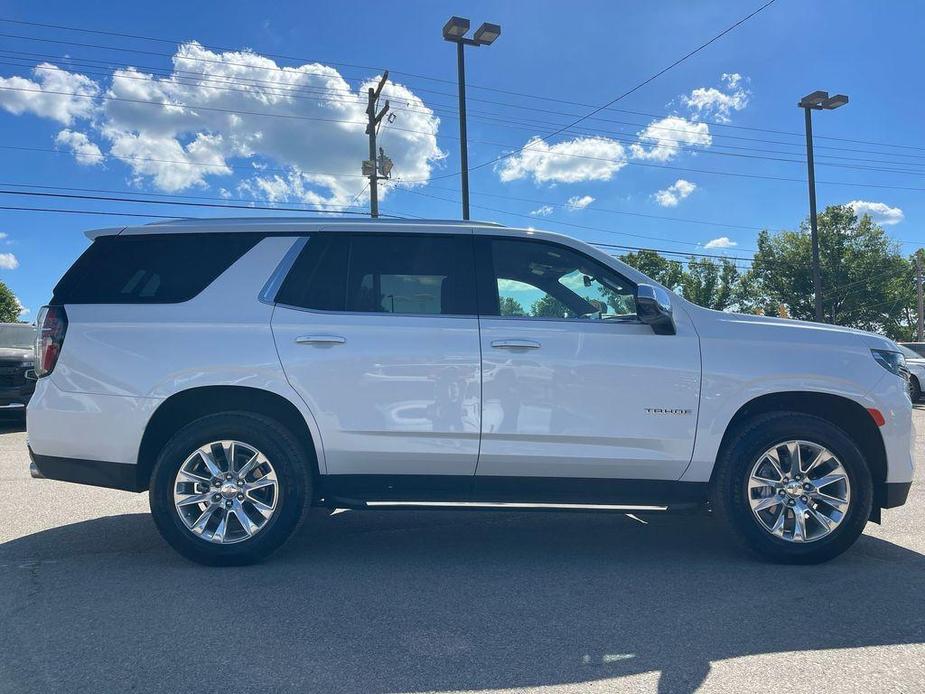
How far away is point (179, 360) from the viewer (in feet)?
13.8

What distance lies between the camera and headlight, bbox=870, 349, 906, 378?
439 cm

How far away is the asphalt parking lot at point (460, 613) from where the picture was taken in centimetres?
290

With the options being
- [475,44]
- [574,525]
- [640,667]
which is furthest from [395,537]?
[475,44]

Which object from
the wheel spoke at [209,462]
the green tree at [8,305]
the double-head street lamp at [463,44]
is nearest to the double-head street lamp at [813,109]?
the double-head street lamp at [463,44]

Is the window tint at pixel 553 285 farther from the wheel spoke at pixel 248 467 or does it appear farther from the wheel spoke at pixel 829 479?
the wheel spoke at pixel 248 467

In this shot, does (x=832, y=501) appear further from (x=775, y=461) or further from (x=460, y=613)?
(x=460, y=613)

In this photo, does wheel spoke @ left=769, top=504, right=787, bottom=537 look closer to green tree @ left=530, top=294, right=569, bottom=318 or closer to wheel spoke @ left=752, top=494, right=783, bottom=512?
wheel spoke @ left=752, top=494, right=783, bottom=512

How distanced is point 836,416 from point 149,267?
169 inches

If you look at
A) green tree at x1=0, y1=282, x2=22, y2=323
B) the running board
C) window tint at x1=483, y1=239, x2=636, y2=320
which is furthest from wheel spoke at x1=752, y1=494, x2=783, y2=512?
green tree at x1=0, y1=282, x2=22, y2=323

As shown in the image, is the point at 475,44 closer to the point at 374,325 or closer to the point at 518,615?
the point at 374,325

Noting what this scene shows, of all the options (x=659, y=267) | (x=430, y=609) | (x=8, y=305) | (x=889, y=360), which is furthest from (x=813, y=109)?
(x=8, y=305)

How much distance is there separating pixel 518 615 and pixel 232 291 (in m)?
2.48

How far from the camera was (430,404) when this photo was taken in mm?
4203

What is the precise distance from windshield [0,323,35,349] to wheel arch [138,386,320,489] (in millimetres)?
8778
